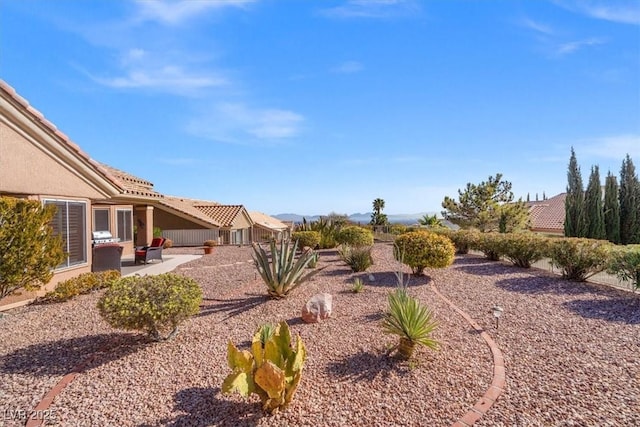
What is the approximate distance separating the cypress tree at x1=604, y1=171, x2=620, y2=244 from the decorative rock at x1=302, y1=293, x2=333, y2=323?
23450 millimetres

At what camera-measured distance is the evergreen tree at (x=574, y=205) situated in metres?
21.6

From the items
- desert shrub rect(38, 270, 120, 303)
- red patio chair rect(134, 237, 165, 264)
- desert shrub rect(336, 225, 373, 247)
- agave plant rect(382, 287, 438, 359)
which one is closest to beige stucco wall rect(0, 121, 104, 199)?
desert shrub rect(38, 270, 120, 303)

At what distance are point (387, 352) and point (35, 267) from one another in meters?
7.11

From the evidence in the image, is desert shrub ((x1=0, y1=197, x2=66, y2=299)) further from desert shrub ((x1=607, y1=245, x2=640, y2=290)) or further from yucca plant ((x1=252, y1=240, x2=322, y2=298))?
desert shrub ((x1=607, y1=245, x2=640, y2=290))

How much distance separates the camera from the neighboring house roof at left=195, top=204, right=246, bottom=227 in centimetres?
2789

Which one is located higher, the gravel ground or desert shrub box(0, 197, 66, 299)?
→ desert shrub box(0, 197, 66, 299)

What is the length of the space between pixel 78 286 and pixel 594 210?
26.9m

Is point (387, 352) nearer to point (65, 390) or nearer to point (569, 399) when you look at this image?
point (569, 399)

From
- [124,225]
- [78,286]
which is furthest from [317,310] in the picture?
[124,225]

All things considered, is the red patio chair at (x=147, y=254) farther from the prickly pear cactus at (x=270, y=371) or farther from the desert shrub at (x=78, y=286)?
the prickly pear cactus at (x=270, y=371)

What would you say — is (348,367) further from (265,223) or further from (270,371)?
(265,223)

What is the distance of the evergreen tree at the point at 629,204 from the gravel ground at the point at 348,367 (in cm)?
1817

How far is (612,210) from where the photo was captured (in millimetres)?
21375

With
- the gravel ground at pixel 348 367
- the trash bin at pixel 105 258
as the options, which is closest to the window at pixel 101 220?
the trash bin at pixel 105 258
